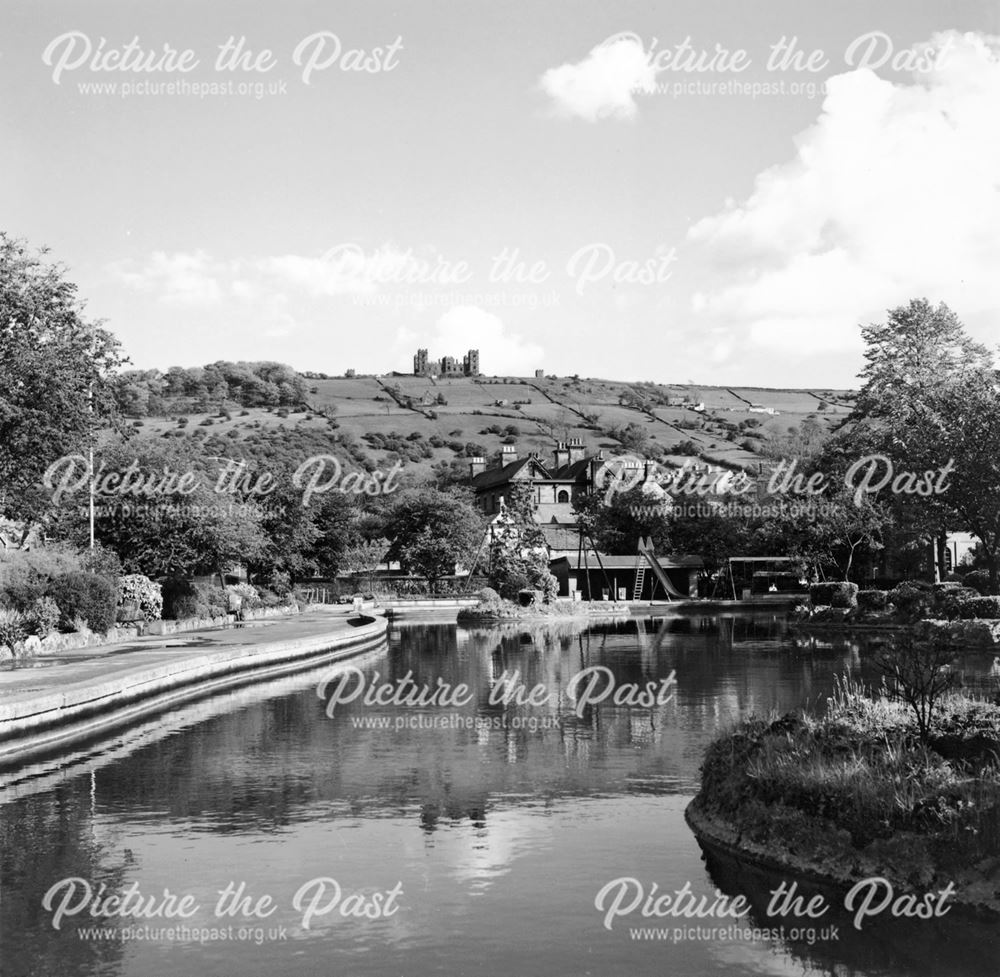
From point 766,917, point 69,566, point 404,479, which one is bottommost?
point 766,917

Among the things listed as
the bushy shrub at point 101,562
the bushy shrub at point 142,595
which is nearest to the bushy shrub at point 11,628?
the bushy shrub at point 101,562

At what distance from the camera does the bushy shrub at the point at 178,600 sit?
5412cm

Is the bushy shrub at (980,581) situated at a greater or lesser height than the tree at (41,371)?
lesser

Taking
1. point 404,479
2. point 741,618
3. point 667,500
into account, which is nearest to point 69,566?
point 741,618

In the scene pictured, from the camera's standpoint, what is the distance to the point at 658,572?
89.1 m

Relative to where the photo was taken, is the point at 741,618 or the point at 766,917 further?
the point at 741,618

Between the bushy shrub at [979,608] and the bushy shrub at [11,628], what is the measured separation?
34.2 meters

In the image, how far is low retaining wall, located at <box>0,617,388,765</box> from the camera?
2256 centimetres

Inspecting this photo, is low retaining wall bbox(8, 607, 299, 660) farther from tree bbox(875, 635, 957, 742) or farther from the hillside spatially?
the hillside

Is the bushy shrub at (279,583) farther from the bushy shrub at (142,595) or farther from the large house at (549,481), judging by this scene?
the large house at (549,481)

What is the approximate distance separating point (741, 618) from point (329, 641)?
32.5 metres

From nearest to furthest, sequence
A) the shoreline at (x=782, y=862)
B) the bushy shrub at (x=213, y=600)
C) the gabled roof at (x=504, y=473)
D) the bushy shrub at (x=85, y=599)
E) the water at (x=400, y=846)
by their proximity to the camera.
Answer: the water at (x=400, y=846)
the shoreline at (x=782, y=862)
the bushy shrub at (x=85, y=599)
the bushy shrub at (x=213, y=600)
the gabled roof at (x=504, y=473)

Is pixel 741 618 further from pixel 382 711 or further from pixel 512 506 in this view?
pixel 382 711

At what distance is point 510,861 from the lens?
1415cm
